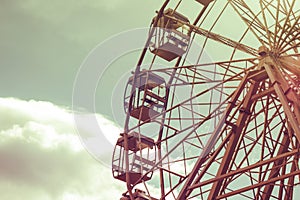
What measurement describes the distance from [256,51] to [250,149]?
3.34 metres

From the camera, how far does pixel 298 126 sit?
13594mm

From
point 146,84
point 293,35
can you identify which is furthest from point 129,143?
point 293,35

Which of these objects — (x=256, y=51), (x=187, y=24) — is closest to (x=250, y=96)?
(x=256, y=51)

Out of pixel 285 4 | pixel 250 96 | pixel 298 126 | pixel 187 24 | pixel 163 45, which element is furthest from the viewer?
pixel 163 45

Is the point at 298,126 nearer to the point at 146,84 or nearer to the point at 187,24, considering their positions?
the point at 187,24

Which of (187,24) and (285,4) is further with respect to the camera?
(187,24)

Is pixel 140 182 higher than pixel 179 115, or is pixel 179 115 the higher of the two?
pixel 179 115

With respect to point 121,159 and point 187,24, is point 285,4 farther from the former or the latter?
point 121,159

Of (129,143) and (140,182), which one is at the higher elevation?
(129,143)

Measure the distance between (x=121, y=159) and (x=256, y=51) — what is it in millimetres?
6689

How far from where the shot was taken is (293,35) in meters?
16.2

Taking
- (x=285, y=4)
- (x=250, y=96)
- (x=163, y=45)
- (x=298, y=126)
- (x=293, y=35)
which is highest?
(x=163, y=45)

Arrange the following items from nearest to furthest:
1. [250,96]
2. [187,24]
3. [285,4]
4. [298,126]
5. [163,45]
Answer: [298,126] → [250,96] → [285,4] → [187,24] → [163,45]

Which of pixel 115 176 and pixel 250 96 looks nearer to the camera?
pixel 250 96
